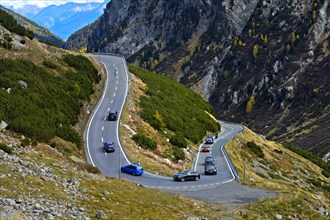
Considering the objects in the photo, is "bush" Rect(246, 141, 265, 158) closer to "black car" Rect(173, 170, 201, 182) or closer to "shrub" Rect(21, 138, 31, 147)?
"black car" Rect(173, 170, 201, 182)

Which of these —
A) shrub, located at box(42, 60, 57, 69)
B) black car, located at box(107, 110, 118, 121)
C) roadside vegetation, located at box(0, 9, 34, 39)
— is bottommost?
black car, located at box(107, 110, 118, 121)

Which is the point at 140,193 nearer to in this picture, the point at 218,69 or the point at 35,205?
the point at 35,205

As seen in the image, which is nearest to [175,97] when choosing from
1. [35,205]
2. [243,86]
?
[35,205]

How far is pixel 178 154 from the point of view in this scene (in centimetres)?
5116

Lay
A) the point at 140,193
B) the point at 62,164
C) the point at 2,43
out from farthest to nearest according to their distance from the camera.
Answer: the point at 2,43 < the point at 62,164 < the point at 140,193

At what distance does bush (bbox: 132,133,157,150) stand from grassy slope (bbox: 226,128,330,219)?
11.5m

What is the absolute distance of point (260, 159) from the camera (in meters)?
64.0

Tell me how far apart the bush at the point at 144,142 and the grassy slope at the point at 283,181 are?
37.9 feet

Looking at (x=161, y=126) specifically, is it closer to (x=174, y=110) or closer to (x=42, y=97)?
(x=174, y=110)

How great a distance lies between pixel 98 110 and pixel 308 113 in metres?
97.5

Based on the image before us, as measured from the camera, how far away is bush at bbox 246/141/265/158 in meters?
65.4

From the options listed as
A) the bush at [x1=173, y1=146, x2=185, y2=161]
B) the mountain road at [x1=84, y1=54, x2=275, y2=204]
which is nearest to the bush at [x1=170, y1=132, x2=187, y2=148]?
the bush at [x1=173, y1=146, x2=185, y2=161]

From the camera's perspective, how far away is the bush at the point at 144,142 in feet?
163

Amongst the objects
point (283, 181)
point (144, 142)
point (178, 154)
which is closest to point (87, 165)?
point (144, 142)
